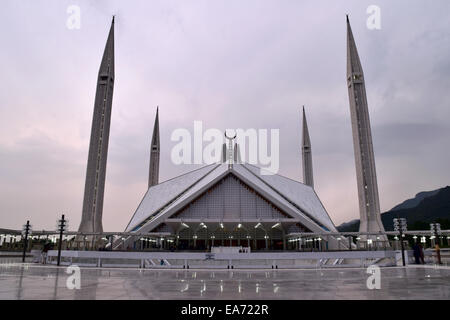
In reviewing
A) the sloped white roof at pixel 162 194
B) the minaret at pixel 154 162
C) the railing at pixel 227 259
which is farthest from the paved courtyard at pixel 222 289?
the minaret at pixel 154 162

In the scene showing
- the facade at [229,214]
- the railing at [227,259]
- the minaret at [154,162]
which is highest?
the minaret at [154,162]

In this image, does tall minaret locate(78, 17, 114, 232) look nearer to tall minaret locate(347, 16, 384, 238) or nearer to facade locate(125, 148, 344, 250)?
facade locate(125, 148, 344, 250)

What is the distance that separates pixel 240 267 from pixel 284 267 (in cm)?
282

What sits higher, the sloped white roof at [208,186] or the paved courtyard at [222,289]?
the sloped white roof at [208,186]

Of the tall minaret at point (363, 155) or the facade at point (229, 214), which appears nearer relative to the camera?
the facade at point (229, 214)

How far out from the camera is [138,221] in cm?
4409

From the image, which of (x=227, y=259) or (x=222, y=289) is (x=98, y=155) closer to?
(x=227, y=259)

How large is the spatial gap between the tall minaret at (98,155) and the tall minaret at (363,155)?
36.1 meters

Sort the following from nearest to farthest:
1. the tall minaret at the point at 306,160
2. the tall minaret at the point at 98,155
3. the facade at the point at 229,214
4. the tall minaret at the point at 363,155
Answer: the facade at the point at 229,214 → the tall minaret at the point at 98,155 → the tall minaret at the point at 363,155 → the tall minaret at the point at 306,160

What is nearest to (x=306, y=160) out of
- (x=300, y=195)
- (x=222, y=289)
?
(x=300, y=195)

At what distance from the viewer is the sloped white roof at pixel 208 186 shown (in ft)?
138

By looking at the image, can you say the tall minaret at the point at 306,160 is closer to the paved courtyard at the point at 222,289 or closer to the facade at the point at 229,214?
the facade at the point at 229,214
